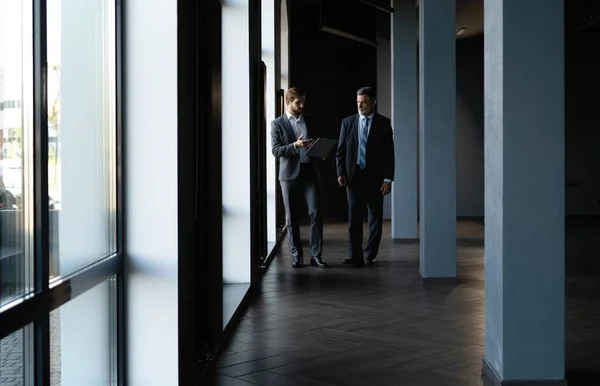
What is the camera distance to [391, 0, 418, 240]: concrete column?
11.1 metres

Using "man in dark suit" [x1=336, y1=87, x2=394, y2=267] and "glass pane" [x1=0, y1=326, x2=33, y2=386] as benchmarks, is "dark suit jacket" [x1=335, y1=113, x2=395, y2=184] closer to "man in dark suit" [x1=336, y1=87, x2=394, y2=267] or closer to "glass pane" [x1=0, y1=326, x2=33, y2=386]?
"man in dark suit" [x1=336, y1=87, x2=394, y2=267]

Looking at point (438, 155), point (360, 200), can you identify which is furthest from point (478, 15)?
point (438, 155)

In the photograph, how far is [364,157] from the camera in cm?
814

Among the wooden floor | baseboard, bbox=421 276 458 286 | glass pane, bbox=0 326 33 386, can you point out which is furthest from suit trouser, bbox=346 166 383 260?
glass pane, bbox=0 326 33 386

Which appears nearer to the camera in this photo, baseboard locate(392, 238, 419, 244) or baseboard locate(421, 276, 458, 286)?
baseboard locate(421, 276, 458, 286)

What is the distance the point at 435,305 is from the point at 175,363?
306cm

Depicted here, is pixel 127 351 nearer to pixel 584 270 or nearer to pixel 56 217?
pixel 56 217

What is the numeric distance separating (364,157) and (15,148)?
610 cm

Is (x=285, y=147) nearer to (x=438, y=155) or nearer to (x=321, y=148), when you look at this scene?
(x=321, y=148)

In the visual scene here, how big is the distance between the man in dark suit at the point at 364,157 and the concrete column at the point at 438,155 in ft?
3.21

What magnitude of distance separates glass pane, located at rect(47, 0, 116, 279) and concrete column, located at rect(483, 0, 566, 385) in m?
1.63

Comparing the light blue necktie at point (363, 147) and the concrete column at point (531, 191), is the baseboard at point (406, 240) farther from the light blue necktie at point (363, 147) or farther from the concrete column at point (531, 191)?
the concrete column at point (531, 191)

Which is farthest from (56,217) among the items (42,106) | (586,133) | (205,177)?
(586,133)

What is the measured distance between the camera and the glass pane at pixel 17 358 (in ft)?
7.10
